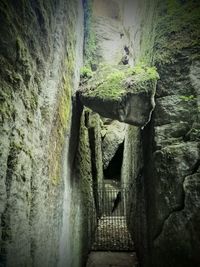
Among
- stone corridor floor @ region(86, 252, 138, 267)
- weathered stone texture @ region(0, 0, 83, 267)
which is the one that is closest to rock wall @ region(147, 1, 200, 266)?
weathered stone texture @ region(0, 0, 83, 267)

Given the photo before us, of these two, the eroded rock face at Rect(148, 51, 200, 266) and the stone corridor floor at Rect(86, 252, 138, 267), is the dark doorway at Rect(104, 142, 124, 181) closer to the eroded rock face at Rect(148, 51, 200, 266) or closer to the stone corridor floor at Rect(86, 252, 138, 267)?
the stone corridor floor at Rect(86, 252, 138, 267)

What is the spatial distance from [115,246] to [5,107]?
6.76 m

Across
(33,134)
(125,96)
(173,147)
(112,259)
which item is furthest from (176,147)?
(112,259)

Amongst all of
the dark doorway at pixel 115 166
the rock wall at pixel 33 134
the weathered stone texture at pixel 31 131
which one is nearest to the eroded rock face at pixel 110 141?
the dark doorway at pixel 115 166

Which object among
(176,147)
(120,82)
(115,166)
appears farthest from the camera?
(115,166)

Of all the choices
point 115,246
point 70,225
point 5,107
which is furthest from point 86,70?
point 115,246

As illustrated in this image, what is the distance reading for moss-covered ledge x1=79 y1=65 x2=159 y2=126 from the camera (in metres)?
3.75

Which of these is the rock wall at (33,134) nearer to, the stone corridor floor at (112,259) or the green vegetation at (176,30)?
the green vegetation at (176,30)

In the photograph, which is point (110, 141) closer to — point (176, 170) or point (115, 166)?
point (115, 166)

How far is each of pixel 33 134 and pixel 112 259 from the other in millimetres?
5483

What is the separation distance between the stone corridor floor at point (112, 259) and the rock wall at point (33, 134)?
2976 millimetres

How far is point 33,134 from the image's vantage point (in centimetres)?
198

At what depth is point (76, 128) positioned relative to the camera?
441 centimetres

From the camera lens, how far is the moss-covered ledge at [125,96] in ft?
12.3
